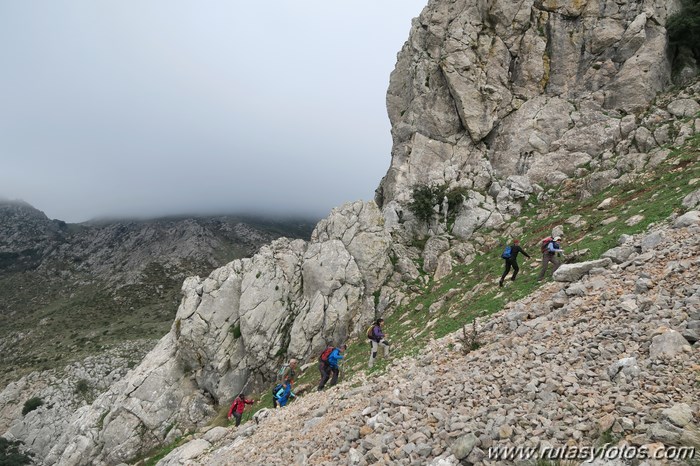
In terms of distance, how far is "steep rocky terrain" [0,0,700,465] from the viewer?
9148 millimetres

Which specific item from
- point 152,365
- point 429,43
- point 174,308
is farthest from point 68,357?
point 429,43

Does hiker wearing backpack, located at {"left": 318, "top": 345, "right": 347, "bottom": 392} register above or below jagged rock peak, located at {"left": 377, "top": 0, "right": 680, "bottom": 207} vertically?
below

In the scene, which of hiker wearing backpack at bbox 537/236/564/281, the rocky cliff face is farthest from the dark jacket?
the rocky cliff face

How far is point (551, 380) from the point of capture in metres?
9.13

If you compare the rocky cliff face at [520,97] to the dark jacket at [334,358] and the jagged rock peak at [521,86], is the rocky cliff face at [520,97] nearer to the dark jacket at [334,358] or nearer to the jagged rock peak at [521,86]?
the jagged rock peak at [521,86]

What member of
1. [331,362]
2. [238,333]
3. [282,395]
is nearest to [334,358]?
[331,362]

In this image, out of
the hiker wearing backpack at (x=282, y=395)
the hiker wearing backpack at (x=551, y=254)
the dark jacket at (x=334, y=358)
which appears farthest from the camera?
the hiker wearing backpack at (x=282, y=395)

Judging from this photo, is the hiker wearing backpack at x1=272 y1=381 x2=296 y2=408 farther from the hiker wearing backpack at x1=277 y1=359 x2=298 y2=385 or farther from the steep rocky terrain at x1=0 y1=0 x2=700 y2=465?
the hiker wearing backpack at x1=277 y1=359 x2=298 y2=385

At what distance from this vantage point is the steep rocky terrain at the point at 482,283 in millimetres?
9148

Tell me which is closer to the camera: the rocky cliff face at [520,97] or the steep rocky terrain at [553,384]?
the steep rocky terrain at [553,384]

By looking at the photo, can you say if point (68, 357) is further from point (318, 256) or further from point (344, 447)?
point (344, 447)

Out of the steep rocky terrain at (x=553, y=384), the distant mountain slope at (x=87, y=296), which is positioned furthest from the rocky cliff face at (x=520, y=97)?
the distant mountain slope at (x=87, y=296)

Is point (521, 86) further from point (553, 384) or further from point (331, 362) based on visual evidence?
point (553, 384)

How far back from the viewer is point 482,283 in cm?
2669
